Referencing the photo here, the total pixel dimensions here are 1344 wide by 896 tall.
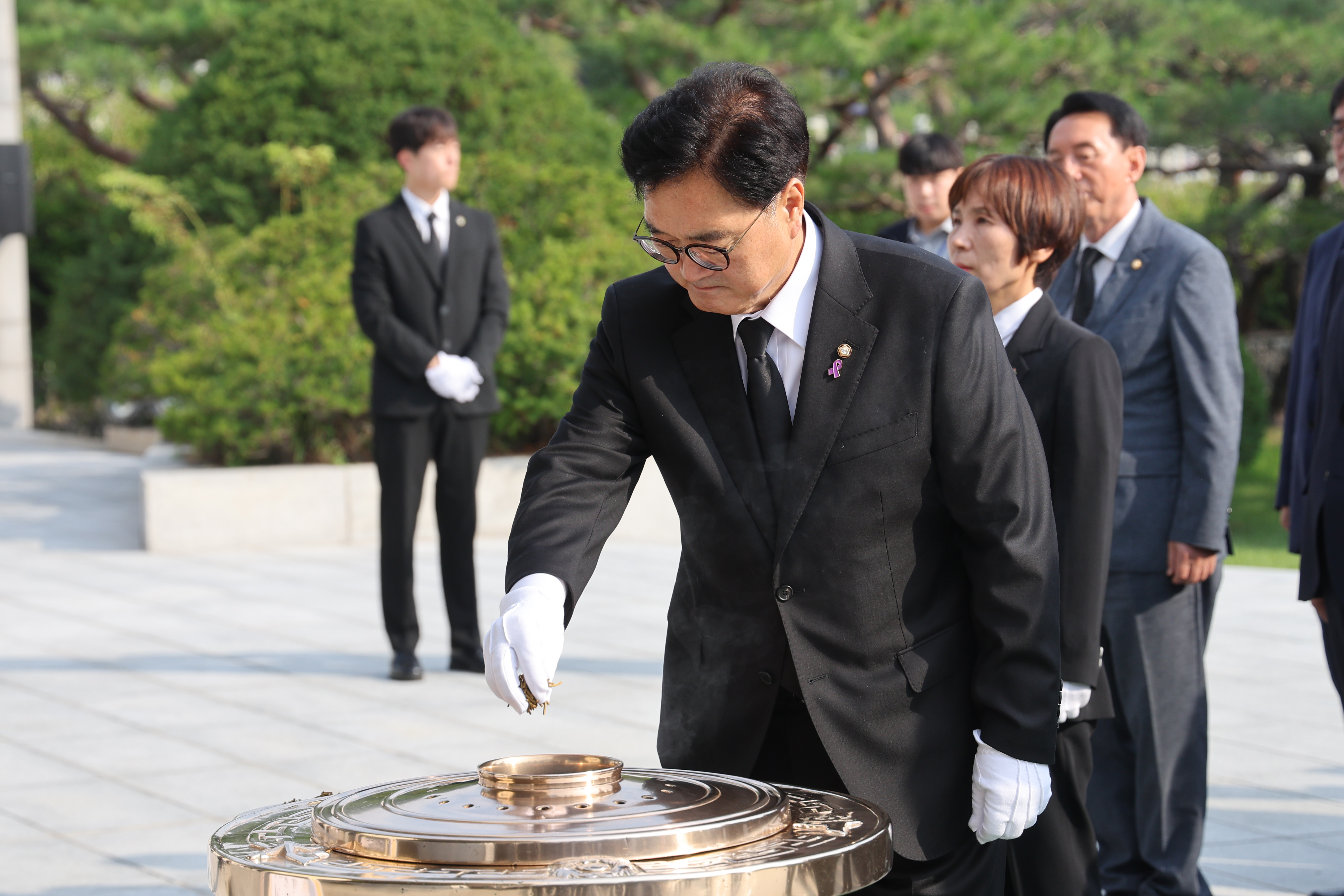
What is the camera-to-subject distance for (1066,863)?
2.96m

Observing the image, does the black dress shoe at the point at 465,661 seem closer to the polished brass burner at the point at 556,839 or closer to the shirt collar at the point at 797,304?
the shirt collar at the point at 797,304

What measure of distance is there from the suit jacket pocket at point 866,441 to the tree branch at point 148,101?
746 inches

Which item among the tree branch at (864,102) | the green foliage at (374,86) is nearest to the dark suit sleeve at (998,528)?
the green foliage at (374,86)

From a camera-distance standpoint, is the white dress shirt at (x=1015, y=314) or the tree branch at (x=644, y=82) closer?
the white dress shirt at (x=1015, y=314)

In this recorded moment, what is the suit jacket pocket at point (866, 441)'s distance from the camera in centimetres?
216

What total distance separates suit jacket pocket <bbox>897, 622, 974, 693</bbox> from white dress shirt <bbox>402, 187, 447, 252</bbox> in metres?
4.54

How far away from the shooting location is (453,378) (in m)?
6.20

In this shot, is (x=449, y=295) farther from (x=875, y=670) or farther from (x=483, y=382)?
(x=875, y=670)

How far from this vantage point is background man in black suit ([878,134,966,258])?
586 centimetres

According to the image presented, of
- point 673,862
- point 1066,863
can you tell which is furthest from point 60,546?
point 673,862

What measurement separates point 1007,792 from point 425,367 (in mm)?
4379

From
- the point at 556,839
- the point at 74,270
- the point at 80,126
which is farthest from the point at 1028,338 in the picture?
the point at 80,126

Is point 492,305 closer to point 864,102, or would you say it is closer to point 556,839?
point 556,839

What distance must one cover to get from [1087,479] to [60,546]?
8.08m
